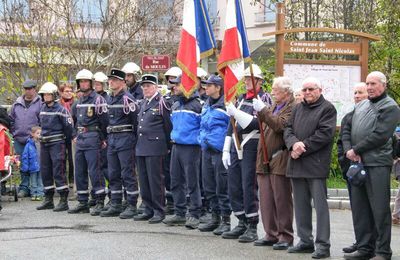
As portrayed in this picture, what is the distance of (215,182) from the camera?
38.5 ft

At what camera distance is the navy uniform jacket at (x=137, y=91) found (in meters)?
13.9

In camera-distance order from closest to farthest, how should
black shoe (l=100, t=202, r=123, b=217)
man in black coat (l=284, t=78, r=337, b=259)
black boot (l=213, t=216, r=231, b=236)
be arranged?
man in black coat (l=284, t=78, r=337, b=259) → black boot (l=213, t=216, r=231, b=236) → black shoe (l=100, t=202, r=123, b=217)

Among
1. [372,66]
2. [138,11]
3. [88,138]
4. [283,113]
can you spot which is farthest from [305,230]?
[138,11]

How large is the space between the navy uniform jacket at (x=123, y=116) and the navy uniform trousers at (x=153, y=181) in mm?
433

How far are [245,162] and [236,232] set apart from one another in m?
0.97

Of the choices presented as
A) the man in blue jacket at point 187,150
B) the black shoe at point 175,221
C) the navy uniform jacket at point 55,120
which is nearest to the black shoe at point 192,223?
the man in blue jacket at point 187,150

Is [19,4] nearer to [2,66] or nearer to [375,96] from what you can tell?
[2,66]

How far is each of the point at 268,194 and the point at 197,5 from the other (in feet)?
9.84

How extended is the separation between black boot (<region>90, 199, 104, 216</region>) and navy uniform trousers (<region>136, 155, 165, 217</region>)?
1.09 meters

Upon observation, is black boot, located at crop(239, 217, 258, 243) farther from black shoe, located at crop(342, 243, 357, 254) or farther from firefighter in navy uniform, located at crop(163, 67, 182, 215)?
firefighter in navy uniform, located at crop(163, 67, 182, 215)

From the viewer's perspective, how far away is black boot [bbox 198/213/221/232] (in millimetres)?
11734

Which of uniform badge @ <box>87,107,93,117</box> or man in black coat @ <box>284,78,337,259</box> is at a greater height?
uniform badge @ <box>87,107,93,117</box>

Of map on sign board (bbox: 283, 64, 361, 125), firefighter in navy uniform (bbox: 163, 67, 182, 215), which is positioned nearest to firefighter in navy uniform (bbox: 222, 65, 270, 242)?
firefighter in navy uniform (bbox: 163, 67, 182, 215)

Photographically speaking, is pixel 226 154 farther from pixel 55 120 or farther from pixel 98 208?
pixel 55 120
